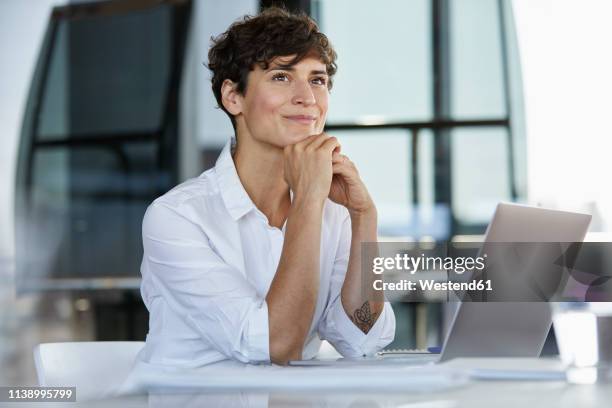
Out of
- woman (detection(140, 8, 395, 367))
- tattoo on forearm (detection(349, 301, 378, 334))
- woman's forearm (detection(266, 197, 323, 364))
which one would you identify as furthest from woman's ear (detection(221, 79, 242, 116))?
tattoo on forearm (detection(349, 301, 378, 334))

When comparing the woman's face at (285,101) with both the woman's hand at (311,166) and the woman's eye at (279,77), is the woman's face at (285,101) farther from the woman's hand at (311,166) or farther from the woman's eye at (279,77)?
the woman's hand at (311,166)

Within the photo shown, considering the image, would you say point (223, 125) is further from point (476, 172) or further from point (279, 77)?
point (279, 77)

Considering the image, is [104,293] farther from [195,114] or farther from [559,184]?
[559,184]

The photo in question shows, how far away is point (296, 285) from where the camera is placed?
4.45ft

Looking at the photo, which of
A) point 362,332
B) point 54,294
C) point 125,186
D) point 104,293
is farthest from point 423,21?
point 362,332

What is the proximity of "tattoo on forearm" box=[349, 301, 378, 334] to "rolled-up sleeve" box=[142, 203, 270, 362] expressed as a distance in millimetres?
243

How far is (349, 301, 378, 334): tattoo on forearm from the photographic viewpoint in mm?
1535

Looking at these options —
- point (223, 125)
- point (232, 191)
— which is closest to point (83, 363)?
point (232, 191)

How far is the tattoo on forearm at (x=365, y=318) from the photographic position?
5.04 feet

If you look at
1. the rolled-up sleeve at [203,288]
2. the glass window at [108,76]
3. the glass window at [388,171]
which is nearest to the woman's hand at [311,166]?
the rolled-up sleeve at [203,288]

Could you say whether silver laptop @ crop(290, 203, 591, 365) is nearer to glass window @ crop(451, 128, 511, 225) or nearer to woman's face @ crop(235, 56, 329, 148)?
woman's face @ crop(235, 56, 329, 148)

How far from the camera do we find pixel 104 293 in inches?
182

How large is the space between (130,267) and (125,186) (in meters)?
0.49

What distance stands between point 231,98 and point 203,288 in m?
0.61
